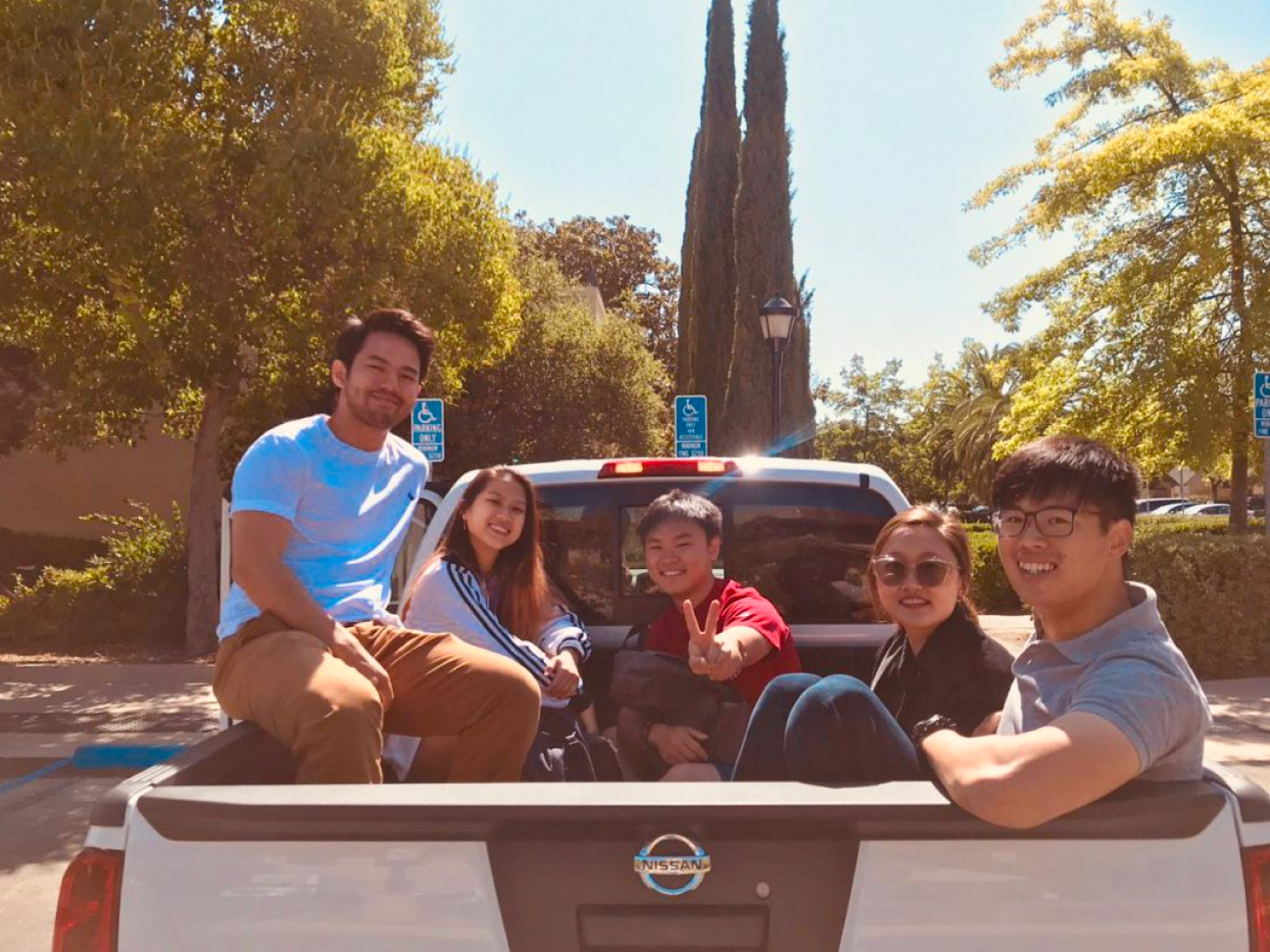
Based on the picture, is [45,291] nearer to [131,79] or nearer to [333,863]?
[131,79]

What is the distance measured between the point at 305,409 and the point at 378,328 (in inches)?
553

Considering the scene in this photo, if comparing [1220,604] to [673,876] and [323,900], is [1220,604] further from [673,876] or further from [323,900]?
[323,900]

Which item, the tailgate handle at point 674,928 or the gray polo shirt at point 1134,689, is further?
the gray polo shirt at point 1134,689

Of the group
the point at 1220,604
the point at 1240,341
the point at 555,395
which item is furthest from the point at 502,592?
the point at 555,395

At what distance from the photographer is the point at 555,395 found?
28844 mm

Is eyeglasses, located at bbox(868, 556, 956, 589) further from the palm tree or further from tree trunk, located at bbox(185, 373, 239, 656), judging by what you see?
the palm tree

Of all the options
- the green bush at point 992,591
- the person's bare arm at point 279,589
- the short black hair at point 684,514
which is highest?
the short black hair at point 684,514

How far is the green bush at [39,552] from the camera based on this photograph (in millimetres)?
25359

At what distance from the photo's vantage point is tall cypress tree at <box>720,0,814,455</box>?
27391 mm

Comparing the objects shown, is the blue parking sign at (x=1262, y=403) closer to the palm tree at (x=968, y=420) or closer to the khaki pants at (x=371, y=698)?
the khaki pants at (x=371, y=698)

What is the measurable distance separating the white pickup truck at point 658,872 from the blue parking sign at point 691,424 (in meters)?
14.7

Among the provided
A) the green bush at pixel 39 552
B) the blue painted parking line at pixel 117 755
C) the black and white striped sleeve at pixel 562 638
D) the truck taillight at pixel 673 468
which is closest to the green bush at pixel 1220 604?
the blue painted parking line at pixel 117 755

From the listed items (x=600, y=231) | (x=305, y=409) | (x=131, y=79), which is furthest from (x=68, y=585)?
(x=600, y=231)

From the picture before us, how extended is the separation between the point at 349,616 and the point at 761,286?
24.9m
